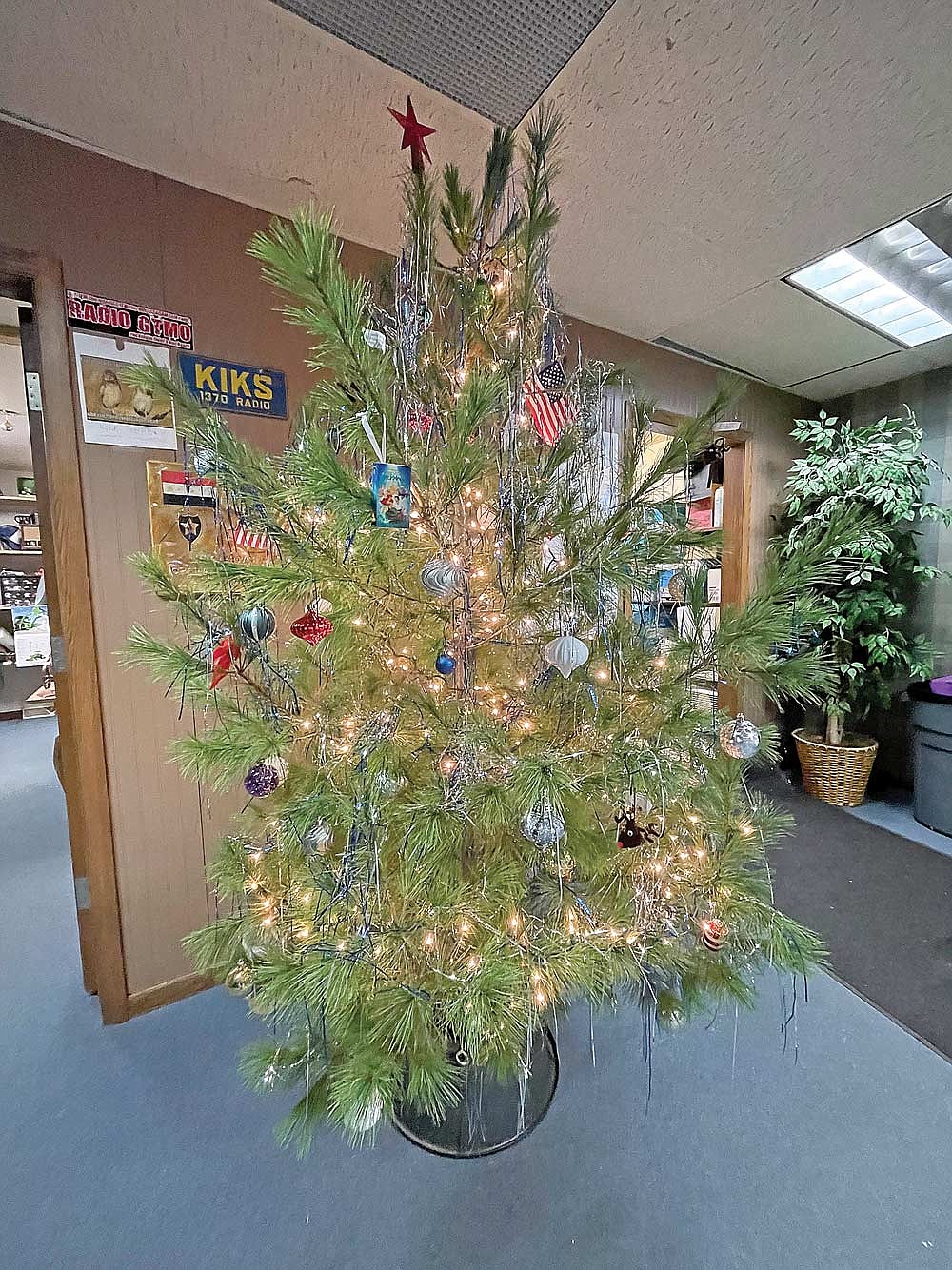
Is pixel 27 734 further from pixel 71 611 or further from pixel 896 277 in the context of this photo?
pixel 896 277

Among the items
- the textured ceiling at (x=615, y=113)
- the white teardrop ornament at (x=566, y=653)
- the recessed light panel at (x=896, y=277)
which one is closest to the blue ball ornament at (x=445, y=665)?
the white teardrop ornament at (x=566, y=653)

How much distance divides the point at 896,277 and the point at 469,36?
5.68 feet

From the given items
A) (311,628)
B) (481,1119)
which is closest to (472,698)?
(311,628)

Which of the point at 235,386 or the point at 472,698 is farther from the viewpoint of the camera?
the point at 235,386

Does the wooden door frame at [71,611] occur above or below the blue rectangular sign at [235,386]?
below

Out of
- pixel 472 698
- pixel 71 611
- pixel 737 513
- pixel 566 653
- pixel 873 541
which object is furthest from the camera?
pixel 737 513

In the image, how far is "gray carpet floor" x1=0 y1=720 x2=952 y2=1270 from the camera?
3.04 ft

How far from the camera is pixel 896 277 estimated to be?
1793mm

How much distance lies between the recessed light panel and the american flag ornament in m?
1.42

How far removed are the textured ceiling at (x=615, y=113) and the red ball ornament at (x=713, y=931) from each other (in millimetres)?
1645

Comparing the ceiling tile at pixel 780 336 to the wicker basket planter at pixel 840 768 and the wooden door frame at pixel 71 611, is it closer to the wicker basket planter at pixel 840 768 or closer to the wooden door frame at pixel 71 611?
the wicker basket planter at pixel 840 768

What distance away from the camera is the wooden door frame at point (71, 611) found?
1.23 metres

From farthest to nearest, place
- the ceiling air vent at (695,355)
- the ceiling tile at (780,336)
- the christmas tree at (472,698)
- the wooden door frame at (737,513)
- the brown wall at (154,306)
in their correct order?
the wooden door frame at (737,513) < the ceiling air vent at (695,355) < the ceiling tile at (780,336) < the brown wall at (154,306) < the christmas tree at (472,698)

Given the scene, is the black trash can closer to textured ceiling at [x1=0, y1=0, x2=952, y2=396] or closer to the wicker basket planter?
the wicker basket planter
